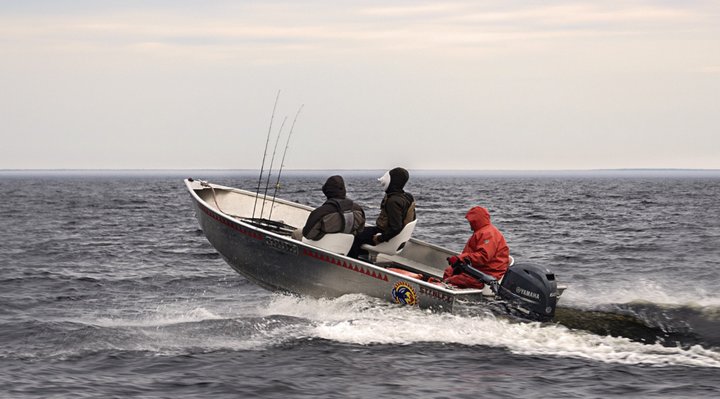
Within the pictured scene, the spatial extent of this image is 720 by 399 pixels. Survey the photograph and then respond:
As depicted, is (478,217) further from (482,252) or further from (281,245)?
(281,245)

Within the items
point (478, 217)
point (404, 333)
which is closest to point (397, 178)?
point (478, 217)

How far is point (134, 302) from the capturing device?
14430mm

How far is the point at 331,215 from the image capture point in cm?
1159

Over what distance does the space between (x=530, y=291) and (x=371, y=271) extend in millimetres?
2082

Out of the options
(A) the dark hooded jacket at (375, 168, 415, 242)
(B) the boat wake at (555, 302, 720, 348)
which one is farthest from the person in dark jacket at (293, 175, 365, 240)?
(B) the boat wake at (555, 302, 720, 348)

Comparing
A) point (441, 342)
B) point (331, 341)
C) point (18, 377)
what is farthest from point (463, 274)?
point (18, 377)

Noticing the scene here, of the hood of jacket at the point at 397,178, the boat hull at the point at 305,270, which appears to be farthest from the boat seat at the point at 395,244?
the hood of jacket at the point at 397,178

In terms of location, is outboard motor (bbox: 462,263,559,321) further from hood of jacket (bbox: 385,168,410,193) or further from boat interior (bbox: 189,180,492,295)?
hood of jacket (bbox: 385,168,410,193)

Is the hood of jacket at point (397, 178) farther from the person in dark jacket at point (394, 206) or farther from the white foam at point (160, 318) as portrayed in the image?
the white foam at point (160, 318)

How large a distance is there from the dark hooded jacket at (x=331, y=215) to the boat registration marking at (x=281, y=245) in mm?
292

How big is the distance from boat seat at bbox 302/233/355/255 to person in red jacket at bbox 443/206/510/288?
5.69ft

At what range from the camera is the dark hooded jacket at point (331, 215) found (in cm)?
1155

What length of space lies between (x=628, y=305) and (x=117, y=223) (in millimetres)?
26684

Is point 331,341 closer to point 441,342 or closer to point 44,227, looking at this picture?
point 441,342
